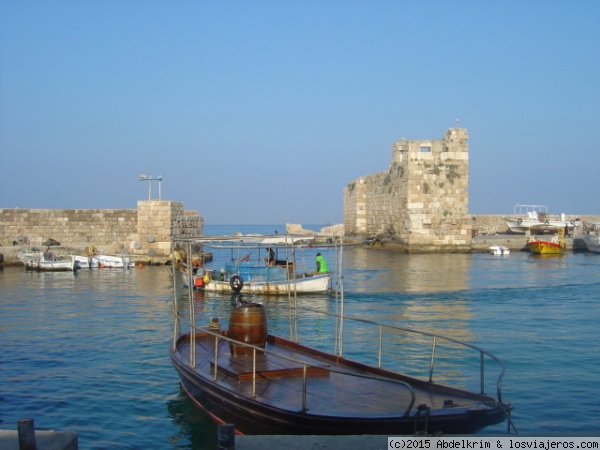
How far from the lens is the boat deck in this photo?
271 inches

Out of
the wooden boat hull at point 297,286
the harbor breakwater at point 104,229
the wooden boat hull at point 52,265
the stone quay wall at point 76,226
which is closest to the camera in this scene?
the wooden boat hull at point 297,286

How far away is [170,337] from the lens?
14.4 metres

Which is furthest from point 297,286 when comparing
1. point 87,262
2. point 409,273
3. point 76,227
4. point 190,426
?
point 76,227

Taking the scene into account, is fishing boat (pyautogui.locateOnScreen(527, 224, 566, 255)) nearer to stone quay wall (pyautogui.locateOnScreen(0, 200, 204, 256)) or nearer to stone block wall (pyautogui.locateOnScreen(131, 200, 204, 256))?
stone quay wall (pyautogui.locateOnScreen(0, 200, 204, 256))

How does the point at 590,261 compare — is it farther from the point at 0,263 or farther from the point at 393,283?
the point at 0,263

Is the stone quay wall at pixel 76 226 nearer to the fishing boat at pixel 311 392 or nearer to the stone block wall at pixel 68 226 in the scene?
the stone block wall at pixel 68 226

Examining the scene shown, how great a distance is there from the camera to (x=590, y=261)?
34.7 m

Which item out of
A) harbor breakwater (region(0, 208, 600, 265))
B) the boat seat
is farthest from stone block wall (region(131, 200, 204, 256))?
the boat seat

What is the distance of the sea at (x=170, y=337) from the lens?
8.98m

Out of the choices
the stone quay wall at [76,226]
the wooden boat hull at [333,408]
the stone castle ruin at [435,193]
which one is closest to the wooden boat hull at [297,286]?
the wooden boat hull at [333,408]

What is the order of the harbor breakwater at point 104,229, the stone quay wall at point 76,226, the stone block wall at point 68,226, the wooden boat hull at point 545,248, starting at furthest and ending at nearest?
the wooden boat hull at point 545,248, the stone block wall at point 68,226, the stone quay wall at point 76,226, the harbor breakwater at point 104,229

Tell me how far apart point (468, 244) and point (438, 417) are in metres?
34.3

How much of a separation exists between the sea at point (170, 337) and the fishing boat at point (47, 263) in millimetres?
555

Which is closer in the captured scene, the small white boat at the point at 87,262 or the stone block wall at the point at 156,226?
the small white boat at the point at 87,262
